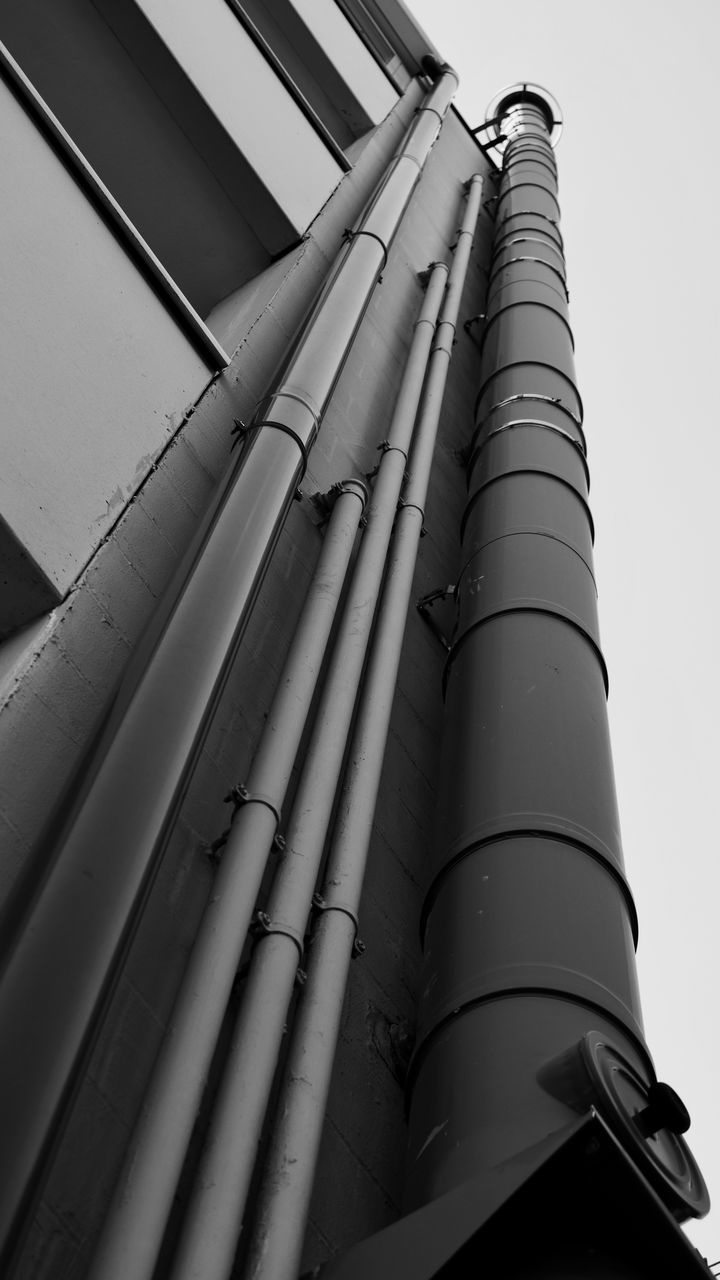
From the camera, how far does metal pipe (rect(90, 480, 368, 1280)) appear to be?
5.96 ft

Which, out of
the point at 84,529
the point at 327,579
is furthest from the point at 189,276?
the point at 84,529

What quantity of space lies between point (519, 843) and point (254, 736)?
2.52ft

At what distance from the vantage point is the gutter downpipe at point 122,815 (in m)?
1.46

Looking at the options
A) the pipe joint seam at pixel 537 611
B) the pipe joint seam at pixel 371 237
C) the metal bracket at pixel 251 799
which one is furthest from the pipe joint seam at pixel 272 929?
the pipe joint seam at pixel 371 237

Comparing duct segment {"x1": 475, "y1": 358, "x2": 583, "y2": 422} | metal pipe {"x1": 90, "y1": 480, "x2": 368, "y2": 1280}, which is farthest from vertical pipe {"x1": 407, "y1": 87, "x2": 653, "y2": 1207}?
metal pipe {"x1": 90, "y1": 480, "x2": 368, "y2": 1280}

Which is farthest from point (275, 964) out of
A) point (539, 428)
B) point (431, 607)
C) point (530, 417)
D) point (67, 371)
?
point (530, 417)

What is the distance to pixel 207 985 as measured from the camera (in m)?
2.21

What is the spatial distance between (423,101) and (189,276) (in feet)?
11.2

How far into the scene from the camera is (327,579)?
10.9 feet

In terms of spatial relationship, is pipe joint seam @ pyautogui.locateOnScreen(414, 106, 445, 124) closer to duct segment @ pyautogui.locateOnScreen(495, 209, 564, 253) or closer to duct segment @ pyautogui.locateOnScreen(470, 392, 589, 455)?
duct segment @ pyautogui.locateOnScreen(495, 209, 564, 253)

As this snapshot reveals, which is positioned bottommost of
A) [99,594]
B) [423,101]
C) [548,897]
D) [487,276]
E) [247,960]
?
[247,960]

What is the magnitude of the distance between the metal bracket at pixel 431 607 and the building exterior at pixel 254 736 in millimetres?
28

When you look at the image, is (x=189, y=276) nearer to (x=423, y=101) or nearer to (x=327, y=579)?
(x=327, y=579)

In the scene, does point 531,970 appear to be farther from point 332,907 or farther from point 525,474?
point 525,474
